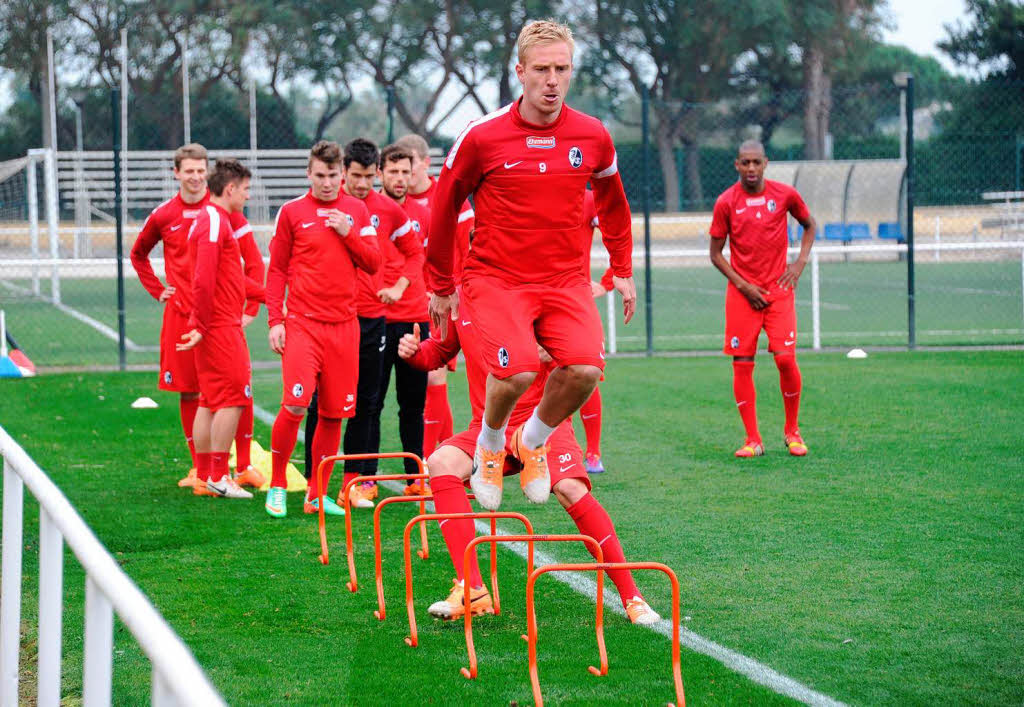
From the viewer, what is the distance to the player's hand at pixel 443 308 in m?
5.24

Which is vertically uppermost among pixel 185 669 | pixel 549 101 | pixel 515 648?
pixel 549 101

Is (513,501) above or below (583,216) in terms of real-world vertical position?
below

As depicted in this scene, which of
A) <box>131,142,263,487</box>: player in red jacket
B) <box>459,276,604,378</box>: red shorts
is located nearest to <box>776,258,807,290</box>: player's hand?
<box>131,142,263,487</box>: player in red jacket

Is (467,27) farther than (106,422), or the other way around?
(467,27)

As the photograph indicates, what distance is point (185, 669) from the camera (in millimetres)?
1817

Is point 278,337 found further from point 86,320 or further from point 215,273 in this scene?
point 86,320

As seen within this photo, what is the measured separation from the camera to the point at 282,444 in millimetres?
7762

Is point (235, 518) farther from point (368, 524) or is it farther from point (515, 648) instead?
point (515, 648)

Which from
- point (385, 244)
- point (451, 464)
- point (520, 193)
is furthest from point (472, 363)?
point (385, 244)

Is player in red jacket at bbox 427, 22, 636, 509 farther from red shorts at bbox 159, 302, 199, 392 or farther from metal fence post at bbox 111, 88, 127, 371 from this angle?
metal fence post at bbox 111, 88, 127, 371

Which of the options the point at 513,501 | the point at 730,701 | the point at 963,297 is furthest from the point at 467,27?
the point at 730,701

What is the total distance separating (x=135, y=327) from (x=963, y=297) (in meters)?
14.6

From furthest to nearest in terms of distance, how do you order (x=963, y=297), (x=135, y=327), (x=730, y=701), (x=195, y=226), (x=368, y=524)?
(x=963, y=297) < (x=135, y=327) < (x=195, y=226) < (x=368, y=524) < (x=730, y=701)

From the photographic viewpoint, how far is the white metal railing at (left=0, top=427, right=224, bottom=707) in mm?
1886
